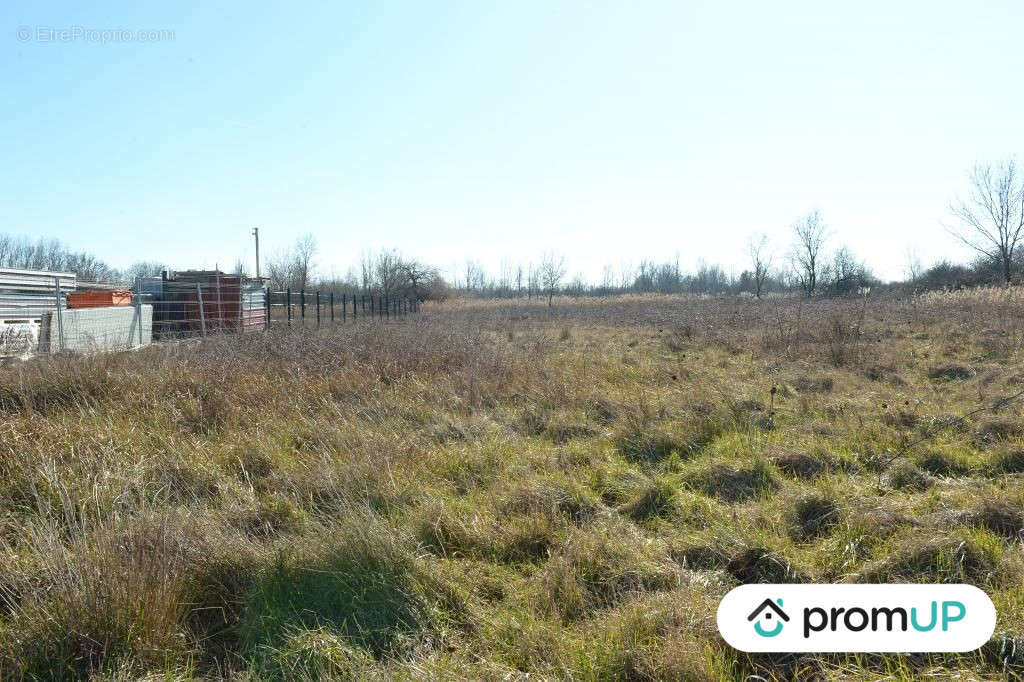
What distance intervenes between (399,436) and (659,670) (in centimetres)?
314

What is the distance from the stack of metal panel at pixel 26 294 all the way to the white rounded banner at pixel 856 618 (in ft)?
40.9

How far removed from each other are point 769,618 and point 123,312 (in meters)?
14.4

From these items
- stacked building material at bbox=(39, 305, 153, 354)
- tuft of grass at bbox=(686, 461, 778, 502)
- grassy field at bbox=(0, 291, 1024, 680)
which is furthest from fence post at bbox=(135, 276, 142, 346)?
tuft of grass at bbox=(686, 461, 778, 502)

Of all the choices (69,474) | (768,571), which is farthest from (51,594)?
(768,571)

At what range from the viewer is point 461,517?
128 inches

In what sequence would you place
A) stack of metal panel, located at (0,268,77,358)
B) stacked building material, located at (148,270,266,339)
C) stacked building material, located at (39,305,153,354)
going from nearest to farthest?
stack of metal panel, located at (0,268,77,358)
stacked building material, located at (39,305,153,354)
stacked building material, located at (148,270,266,339)

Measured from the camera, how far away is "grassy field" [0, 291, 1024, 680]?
213cm

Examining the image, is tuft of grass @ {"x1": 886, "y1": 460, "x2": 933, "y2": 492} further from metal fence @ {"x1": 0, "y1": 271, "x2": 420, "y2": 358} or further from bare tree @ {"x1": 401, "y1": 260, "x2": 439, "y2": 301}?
bare tree @ {"x1": 401, "y1": 260, "x2": 439, "y2": 301}

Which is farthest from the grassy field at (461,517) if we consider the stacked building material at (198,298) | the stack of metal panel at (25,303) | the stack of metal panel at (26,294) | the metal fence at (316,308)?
the metal fence at (316,308)

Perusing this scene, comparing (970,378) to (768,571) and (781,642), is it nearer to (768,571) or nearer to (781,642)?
(768,571)

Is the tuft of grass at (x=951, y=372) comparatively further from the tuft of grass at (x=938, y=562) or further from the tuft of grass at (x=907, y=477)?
the tuft of grass at (x=938, y=562)

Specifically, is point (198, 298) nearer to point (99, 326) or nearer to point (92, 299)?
point (92, 299)

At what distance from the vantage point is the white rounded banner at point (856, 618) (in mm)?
2039

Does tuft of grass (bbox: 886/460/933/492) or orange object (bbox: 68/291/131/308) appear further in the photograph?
orange object (bbox: 68/291/131/308)
